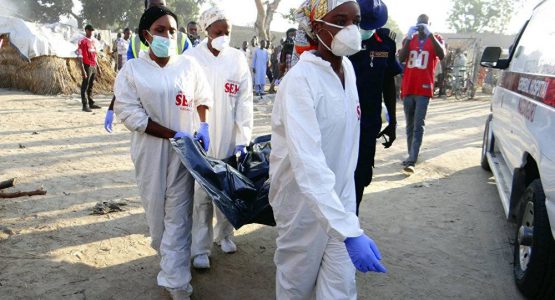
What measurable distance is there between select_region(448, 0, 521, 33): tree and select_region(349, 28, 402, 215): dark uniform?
69.4m

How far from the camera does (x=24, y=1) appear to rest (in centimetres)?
4219

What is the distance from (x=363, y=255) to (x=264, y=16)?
2175cm

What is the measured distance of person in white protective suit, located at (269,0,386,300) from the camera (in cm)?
183

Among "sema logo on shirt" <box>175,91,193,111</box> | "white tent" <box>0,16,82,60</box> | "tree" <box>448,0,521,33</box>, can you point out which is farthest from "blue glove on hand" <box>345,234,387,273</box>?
"tree" <box>448,0,521,33</box>

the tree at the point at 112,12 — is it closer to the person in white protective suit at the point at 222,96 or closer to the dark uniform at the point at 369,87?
the person in white protective suit at the point at 222,96

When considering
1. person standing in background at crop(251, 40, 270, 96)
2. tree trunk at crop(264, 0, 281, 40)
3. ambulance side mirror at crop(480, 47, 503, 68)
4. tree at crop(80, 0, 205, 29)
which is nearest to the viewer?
ambulance side mirror at crop(480, 47, 503, 68)

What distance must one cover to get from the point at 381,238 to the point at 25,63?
13.9 meters

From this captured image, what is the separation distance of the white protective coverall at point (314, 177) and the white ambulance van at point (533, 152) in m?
1.31

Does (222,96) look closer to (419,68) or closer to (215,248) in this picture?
(215,248)

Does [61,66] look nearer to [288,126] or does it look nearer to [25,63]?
[25,63]

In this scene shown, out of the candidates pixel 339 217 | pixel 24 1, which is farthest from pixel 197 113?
pixel 24 1

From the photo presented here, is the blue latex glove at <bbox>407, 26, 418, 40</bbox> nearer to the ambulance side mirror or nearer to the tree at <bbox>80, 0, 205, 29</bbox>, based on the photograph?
the ambulance side mirror

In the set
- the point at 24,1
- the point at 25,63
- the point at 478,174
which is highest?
the point at 24,1

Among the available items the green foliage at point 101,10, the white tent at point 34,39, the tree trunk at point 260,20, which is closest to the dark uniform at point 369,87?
the white tent at point 34,39
